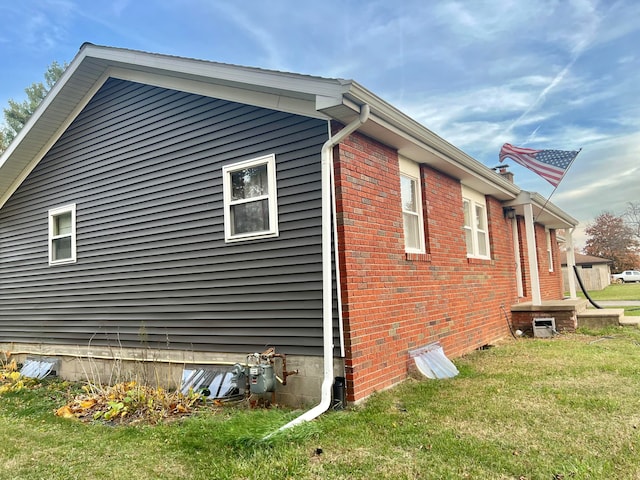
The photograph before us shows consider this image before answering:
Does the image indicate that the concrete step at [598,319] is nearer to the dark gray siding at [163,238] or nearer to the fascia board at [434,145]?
the fascia board at [434,145]

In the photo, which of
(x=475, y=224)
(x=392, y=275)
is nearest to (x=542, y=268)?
(x=475, y=224)

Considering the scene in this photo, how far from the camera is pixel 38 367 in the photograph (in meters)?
8.34

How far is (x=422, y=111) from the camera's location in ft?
54.7

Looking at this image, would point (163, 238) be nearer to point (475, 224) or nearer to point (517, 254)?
point (475, 224)

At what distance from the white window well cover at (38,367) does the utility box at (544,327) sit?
994cm

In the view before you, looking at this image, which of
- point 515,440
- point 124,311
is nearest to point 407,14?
point 124,311

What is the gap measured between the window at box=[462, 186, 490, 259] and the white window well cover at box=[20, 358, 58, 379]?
27.1ft

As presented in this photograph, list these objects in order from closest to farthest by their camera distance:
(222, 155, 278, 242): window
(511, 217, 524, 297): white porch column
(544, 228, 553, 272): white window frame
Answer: (222, 155, 278, 242): window → (511, 217, 524, 297): white porch column → (544, 228, 553, 272): white window frame

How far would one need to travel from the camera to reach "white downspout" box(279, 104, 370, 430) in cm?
477

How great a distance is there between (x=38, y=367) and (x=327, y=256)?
6.75 m

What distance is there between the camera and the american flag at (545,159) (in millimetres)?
9031

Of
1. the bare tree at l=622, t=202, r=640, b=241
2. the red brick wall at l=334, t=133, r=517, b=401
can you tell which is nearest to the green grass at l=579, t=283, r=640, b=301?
the red brick wall at l=334, t=133, r=517, b=401

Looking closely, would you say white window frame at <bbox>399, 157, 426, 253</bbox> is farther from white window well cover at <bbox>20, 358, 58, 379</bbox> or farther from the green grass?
the green grass

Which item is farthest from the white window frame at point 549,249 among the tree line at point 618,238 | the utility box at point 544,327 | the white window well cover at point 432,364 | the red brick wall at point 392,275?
the tree line at point 618,238
